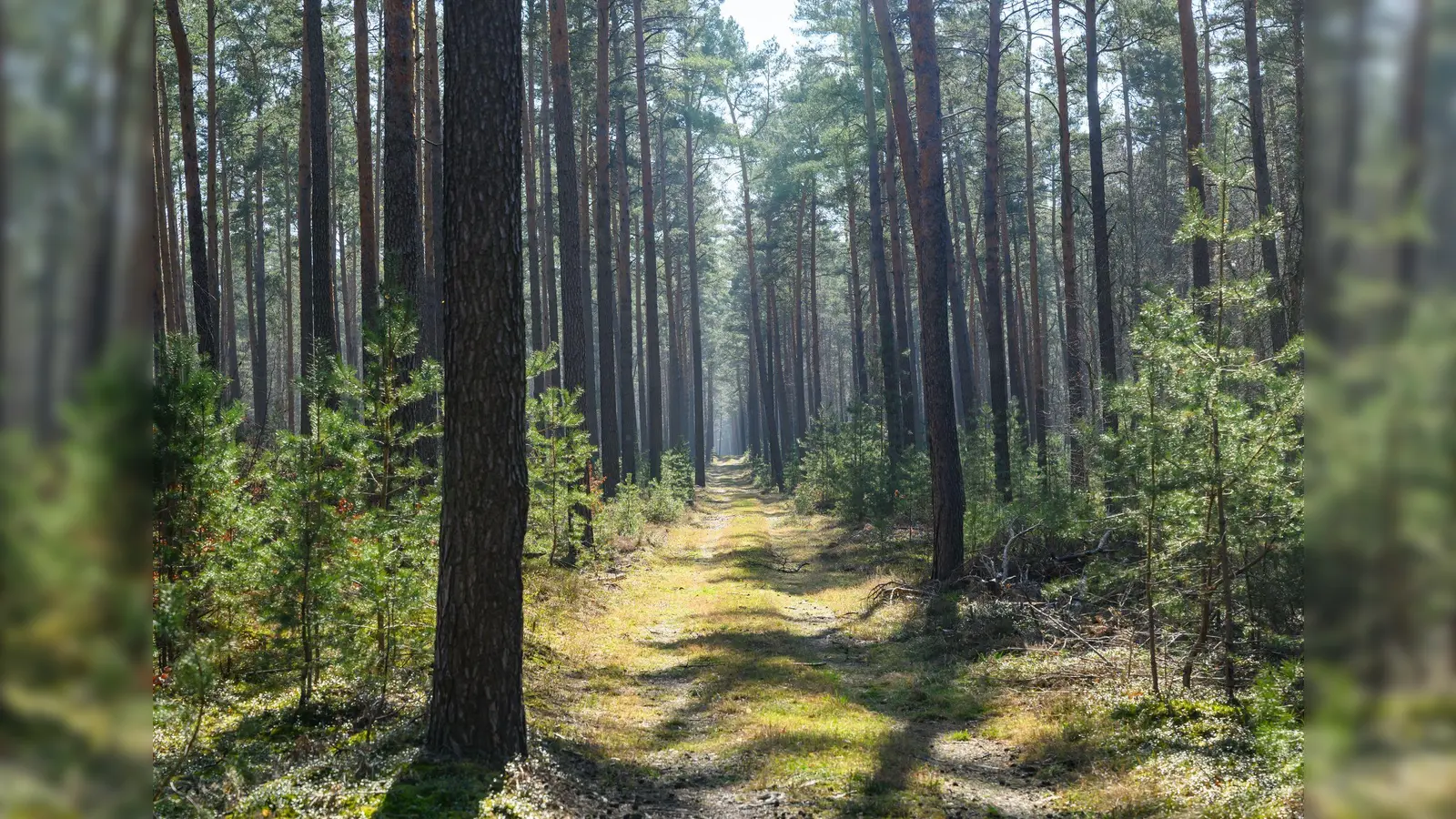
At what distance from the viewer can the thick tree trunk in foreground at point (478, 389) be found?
6.08m

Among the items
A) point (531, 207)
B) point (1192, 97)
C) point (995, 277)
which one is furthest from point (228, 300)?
point (1192, 97)

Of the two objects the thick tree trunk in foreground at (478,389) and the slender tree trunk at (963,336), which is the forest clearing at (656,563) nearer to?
the thick tree trunk in foreground at (478,389)

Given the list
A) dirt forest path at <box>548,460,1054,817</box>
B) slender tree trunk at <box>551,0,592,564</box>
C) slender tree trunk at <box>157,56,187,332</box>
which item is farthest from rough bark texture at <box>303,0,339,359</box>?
dirt forest path at <box>548,460,1054,817</box>

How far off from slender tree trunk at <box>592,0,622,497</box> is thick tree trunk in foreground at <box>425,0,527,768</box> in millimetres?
14358

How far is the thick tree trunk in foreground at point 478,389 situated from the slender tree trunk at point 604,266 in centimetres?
1436

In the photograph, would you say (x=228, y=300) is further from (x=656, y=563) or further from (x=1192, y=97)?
(x=1192, y=97)

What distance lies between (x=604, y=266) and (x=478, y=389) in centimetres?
1711

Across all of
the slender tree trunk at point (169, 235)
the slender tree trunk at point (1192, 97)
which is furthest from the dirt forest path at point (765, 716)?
the slender tree trunk at point (169, 235)

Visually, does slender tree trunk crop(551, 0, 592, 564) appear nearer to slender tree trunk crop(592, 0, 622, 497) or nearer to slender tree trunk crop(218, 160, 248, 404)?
slender tree trunk crop(592, 0, 622, 497)

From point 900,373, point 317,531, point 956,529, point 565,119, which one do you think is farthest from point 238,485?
point 900,373

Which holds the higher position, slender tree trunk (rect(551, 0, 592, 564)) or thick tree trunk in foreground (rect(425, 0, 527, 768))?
slender tree trunk (rect(551, 0, 592, 564))

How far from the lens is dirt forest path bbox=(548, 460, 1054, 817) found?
6.39 m

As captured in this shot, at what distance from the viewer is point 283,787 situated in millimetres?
5176
